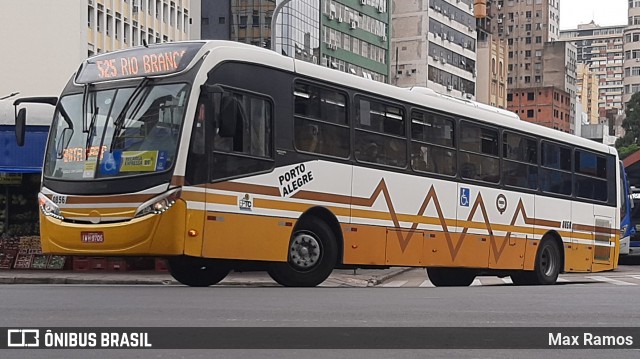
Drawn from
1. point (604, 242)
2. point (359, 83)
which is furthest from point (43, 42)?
point (359, 83)

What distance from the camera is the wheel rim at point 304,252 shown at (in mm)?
16516

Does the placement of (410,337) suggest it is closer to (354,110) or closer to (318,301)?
(318,301)

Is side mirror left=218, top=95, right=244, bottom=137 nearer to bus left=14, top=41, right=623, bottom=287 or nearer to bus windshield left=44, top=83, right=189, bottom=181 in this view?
bus left=14, top=41, right=623, bottom=287

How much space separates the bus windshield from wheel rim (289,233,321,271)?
8.45ft

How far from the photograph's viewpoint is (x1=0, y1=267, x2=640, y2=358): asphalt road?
8.30 metres

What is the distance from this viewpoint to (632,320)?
36.0 feet

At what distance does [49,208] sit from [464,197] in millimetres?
7976

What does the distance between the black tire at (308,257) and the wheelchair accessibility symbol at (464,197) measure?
4.19 meters

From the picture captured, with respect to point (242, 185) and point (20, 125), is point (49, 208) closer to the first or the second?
point (20, 125)

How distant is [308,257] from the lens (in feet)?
54.7

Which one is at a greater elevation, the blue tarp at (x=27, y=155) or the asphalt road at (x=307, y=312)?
the blue tarp at (x=27, y=155)

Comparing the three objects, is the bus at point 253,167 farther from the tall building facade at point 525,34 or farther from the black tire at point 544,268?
the tall building facade at point 525,34

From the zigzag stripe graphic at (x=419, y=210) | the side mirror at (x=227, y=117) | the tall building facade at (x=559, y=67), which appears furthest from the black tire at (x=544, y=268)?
the tall building facade at (x=559, y=67)
